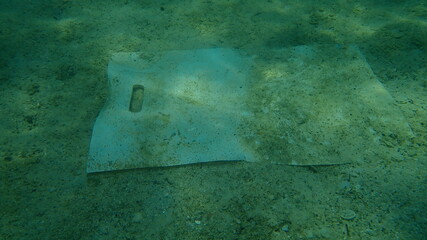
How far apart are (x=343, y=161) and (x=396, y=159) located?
1.42 feet

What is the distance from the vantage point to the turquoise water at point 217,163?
1926 mm

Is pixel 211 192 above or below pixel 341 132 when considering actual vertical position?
below

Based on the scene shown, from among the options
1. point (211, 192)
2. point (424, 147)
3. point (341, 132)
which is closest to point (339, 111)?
point (341, 132)

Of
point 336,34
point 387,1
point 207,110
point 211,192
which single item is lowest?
point 211,192

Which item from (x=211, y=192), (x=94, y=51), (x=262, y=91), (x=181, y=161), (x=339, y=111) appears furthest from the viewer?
(x=94, y=51)

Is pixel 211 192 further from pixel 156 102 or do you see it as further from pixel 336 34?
pixel 336 34

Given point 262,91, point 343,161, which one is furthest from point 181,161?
point 343,161

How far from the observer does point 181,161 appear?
2229 millimetres

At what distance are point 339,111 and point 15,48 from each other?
12.2ft

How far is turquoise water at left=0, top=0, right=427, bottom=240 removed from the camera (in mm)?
1926

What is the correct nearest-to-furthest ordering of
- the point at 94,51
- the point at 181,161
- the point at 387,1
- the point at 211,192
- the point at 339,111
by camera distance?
the point at 211,192, the point at 181,161, the point at 339,111, the point at 94,51, the point at 387,1

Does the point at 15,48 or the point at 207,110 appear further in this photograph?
the point at 15,48

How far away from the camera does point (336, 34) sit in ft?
10.9

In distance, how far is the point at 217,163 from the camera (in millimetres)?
2238
